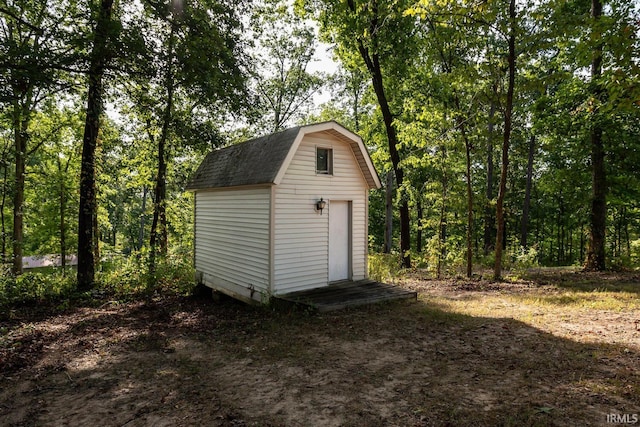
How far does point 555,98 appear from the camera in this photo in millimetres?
12836

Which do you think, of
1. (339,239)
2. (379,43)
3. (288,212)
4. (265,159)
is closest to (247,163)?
(265,159)

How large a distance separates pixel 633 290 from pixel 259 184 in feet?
33.3

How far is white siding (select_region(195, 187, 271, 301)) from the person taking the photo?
8797 mm

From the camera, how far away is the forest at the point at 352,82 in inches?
315

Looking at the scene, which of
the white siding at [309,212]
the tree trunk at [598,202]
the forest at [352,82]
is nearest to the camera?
the forest at [352,82]

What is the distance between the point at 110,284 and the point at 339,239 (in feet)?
26.8

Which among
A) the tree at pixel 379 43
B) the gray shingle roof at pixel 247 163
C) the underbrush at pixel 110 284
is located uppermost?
the tree at pixel 379 43

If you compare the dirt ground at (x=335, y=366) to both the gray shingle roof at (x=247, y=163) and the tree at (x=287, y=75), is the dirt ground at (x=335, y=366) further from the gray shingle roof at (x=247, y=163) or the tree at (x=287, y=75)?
the tree at (x=287, y=75)

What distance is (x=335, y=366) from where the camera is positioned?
5.37 m

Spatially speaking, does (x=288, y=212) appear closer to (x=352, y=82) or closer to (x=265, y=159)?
(x=265, y=159)

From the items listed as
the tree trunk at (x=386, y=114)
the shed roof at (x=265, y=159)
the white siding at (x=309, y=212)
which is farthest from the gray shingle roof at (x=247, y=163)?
the tree trunk at (x=386, y=114)

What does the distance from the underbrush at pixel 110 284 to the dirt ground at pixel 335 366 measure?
156 cm

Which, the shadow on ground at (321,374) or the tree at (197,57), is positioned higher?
the tree at (197,57)

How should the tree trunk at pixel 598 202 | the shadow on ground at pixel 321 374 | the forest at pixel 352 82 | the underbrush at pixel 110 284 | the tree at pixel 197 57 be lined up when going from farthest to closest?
the tree trunk at pixel 598 202
the underbrush at pixel 110 284
the tree at pixel 197 57
the forest at pixel 352 82
the shadow on ground at pixel 321 374
